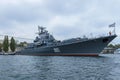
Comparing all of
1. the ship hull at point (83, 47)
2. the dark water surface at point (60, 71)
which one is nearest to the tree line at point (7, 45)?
the ship hull at point (83, 47)

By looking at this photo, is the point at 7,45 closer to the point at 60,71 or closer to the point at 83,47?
the point at 83,47

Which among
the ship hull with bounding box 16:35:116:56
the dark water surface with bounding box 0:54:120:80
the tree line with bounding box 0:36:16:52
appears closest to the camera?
the dark water surface with bounding box 0:54:120:80

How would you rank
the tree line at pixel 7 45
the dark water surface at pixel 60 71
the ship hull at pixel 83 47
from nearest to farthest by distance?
1. the dark water surface at pixel 60 71
2. the ship hull at pixel 83 47
3. the tree line at pixel 7 45

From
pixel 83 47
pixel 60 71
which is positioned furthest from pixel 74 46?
pixel 60 71

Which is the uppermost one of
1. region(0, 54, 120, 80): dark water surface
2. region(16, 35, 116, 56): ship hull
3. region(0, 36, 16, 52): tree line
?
region(0, 36, 16, 52): tree line

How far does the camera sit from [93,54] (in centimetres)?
Answer: 8900

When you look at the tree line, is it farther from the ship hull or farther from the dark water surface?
the dark water surface

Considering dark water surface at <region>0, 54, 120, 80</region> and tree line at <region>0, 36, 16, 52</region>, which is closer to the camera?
dark water surface at <region>0, 54, 120, 80</region>

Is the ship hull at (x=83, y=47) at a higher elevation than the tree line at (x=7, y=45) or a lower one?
lower

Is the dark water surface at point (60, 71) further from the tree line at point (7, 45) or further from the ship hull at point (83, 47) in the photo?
the tree line at point (7, 45)

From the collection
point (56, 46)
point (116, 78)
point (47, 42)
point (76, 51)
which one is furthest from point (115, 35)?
point (116, 78)

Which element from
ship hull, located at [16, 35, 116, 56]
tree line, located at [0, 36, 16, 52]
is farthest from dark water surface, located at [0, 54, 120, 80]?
tree line, located at [0, 36, 16, 52]

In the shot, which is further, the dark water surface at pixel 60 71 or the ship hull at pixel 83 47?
the ship hull at pixel 83 47

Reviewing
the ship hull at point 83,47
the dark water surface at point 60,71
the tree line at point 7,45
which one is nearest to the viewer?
the dark water surface at point 60,71
